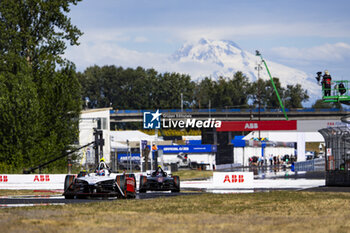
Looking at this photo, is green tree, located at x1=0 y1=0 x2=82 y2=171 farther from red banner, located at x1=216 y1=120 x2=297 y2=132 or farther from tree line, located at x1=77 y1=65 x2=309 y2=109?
tree line, located at x1=77 y1=65 x2=309 y2=109

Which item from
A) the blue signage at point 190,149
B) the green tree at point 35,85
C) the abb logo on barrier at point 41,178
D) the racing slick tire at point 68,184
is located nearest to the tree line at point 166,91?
the blue signage at point 190,149

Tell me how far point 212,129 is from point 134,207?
55.9 metres

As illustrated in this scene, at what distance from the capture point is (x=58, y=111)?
1704 inches

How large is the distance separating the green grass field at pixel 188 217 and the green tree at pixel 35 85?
24918mm

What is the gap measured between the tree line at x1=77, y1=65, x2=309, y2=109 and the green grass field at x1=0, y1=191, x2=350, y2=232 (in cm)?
13514

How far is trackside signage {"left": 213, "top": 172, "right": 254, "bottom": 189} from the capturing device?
30.6 metres

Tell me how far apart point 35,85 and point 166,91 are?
119 metres

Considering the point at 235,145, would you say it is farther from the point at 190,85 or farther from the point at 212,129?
the point at 190,85

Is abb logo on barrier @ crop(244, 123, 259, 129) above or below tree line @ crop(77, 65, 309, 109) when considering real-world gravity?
below

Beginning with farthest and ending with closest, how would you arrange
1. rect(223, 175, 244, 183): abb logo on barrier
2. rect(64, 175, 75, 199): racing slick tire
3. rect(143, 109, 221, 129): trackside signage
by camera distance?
rect(143, 109, 221, 129): trackside signage → rect(223, 175, 244, 183): abb logo on barrier → rect(64, 175, 75, 199): racing slick tire

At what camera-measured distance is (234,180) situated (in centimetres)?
3103

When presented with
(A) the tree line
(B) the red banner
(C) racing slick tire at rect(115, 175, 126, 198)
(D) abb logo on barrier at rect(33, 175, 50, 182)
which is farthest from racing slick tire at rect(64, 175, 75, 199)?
(A) the tree line

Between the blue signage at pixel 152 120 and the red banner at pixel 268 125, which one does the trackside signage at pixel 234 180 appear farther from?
the red banner at pixel 268 125

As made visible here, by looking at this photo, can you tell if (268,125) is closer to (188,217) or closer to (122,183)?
(122,183)
